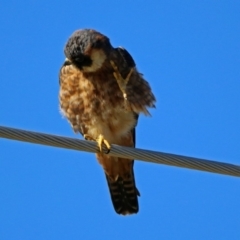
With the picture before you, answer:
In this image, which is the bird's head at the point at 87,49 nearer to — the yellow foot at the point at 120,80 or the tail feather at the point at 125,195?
the yellow foot at the point at 120,80

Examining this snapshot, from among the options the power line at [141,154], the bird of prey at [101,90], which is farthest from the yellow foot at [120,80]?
the power line at [141,154]

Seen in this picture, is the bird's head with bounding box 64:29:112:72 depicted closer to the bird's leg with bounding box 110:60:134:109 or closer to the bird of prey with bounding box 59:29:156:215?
the bird of prey with bounding box 59:29:156:215

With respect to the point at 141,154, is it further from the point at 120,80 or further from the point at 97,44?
the point at 97,44

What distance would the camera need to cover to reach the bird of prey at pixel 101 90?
5742mm

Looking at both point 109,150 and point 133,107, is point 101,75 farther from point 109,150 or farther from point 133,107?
point 109,150

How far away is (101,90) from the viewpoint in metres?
5.72

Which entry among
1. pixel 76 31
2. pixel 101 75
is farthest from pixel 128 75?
pixel 76 31

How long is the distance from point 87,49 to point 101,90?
17.7 inches

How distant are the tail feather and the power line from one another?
2.16 m

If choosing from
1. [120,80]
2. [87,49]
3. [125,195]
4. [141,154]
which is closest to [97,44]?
[87,49]

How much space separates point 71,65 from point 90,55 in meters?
0.22

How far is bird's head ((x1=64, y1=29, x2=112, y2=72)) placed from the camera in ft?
19.1

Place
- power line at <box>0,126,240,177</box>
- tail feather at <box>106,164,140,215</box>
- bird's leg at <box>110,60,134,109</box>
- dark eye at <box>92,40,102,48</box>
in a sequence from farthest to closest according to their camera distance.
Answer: tail feather at <box>106,164,140,215</box> < dark eye at <box>92,40,102,48</box> < bird's leg at <box>110,60,134,109</box> < power line at <box>0,126,240,177</box>

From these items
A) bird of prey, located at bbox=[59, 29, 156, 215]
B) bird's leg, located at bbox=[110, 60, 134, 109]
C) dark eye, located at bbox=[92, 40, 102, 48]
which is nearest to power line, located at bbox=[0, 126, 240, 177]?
bird of prey, located at bbox=[59, 29, 156, 215]
